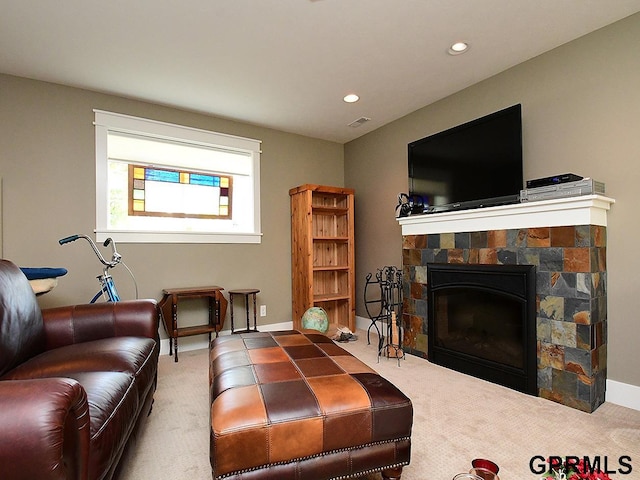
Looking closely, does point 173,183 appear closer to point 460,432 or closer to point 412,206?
point 412,206

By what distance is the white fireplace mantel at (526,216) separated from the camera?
7.29 ft

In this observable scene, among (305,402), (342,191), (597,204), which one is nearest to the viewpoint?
(305,402)

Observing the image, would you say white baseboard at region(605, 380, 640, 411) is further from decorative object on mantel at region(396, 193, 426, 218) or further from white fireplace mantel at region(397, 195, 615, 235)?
decorative object on mantel at region(396, 193, 426, 218)

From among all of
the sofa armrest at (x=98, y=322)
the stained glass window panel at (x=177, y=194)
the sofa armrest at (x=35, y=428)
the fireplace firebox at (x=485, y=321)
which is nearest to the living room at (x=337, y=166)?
the stained glass window panel at (x=177, y=194)

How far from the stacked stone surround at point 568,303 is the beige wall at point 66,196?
2.88 metres

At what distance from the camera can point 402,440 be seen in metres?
1.42

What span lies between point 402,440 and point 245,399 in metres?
0.66

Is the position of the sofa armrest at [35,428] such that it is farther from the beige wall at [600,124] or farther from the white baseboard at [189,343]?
the beige wall at [600,124]

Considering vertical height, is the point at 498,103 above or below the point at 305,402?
above

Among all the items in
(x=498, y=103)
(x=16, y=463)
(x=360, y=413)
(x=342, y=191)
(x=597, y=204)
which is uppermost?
(x=498, y=103)

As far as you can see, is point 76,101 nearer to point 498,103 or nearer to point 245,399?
point 245,399

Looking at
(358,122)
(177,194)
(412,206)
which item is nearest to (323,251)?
(412,206)

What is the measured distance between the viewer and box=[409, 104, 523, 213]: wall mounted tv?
8.75 feet

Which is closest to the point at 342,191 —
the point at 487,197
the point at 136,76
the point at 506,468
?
the point at 487,197
